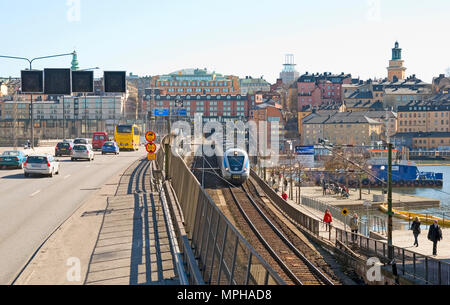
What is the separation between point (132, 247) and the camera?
47.8 ft

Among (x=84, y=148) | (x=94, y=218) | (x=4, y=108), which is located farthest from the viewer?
(x=4, y=108)

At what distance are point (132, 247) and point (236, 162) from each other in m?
32.9

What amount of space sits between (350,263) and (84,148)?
91.7 feet

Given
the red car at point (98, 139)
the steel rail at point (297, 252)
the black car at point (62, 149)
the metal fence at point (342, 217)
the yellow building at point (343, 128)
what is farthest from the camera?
the yellow building at point (343, 128)

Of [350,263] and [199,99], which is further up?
[199,99]

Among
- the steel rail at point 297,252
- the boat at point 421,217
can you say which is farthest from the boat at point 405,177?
the steel rail at point 297,252

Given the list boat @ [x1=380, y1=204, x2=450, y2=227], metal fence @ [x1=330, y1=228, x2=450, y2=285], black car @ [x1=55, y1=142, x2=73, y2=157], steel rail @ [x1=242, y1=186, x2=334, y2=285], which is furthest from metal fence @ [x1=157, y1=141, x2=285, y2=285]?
black car @ [x1=55, y1=142, x2=73, y2=157]

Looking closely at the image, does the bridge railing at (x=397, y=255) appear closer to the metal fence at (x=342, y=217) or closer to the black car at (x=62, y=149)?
the metal fence at (x=342, y=217)

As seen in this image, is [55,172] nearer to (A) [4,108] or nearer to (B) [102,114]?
(B) [102,114]

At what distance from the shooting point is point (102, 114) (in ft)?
557

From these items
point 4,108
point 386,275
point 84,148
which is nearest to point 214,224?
point 386,275

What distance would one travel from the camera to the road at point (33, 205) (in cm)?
1452

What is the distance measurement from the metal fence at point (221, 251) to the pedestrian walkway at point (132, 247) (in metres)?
0.83

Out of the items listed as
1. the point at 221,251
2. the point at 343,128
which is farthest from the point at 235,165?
the point at 343,128
